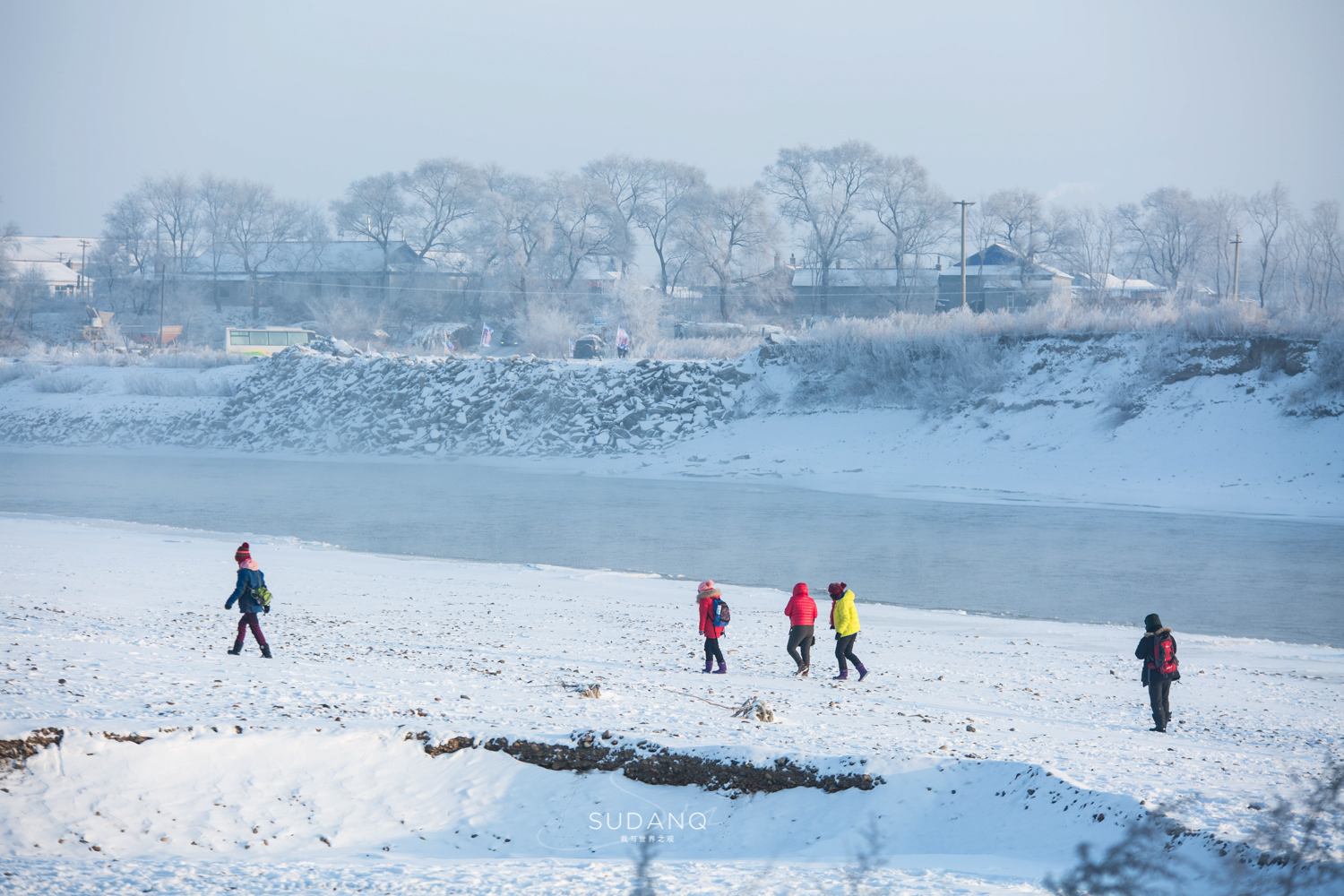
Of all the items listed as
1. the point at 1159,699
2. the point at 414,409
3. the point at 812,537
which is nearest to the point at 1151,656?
the point at 1159,699

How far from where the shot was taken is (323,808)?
243 inches

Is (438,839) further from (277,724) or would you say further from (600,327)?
(600,327)

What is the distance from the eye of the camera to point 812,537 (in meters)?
22.7

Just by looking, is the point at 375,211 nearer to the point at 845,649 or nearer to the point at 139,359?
the point at 139,359

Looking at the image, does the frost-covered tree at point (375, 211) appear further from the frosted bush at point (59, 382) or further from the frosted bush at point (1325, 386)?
the frosted bush at point (1325, 386)

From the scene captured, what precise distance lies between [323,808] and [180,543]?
608 inches

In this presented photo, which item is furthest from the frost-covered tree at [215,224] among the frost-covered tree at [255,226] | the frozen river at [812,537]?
the frozen river at [812,537]

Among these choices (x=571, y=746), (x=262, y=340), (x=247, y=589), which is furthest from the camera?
(x=262, y=340)

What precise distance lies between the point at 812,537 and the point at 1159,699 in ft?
46.2

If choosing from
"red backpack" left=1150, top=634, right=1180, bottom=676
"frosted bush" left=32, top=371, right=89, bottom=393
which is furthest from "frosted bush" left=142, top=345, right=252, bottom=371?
"red backpack" left=1150, top=634, right=1180, bottom=676

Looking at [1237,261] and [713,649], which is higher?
[1237,261]

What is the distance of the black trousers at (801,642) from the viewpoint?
10469mm

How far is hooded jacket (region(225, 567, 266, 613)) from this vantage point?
9.92m

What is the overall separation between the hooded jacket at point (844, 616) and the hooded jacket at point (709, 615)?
1242 mm
